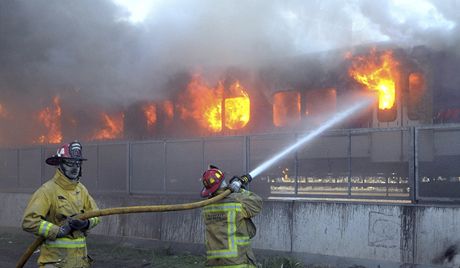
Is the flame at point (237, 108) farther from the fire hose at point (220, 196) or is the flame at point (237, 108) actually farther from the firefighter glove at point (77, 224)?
the firefighter glove at point (77, 224)

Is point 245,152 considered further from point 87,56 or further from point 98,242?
point 87,56

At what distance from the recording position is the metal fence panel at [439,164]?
20.9 ft

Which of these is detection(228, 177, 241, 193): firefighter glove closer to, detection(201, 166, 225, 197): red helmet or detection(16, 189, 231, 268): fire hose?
detection(16, 189, 231, 268): fire hose

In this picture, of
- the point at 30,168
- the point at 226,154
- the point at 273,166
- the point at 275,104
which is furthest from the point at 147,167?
the point at 30,168

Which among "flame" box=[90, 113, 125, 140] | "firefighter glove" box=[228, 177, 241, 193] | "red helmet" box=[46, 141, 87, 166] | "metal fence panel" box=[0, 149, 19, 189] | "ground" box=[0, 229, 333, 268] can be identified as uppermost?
"flame" box=[90, 113, 125, 140]

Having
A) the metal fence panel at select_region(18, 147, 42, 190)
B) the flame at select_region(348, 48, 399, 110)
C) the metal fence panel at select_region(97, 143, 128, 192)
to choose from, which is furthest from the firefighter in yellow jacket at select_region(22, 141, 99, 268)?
the metal fence panel at select_region(18, 147, 42, 190)

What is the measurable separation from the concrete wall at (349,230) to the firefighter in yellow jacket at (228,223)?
3.00 metres

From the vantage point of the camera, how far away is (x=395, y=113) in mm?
9633

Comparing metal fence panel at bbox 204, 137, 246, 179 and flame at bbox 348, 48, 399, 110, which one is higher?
flame at bbox 348, 48, 399, 110

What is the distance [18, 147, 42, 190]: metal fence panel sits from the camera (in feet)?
37.8

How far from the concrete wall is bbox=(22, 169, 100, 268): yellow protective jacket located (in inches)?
149

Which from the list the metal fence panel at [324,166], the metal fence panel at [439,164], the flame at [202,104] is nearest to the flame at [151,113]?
the flame at [202,104]

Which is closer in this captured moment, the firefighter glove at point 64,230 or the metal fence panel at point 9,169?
the firefighter glove at point 64,230

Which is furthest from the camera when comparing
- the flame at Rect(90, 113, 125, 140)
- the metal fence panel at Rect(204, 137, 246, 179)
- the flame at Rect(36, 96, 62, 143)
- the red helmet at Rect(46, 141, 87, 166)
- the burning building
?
the flame at Rect(36, 96, 62, 143)
